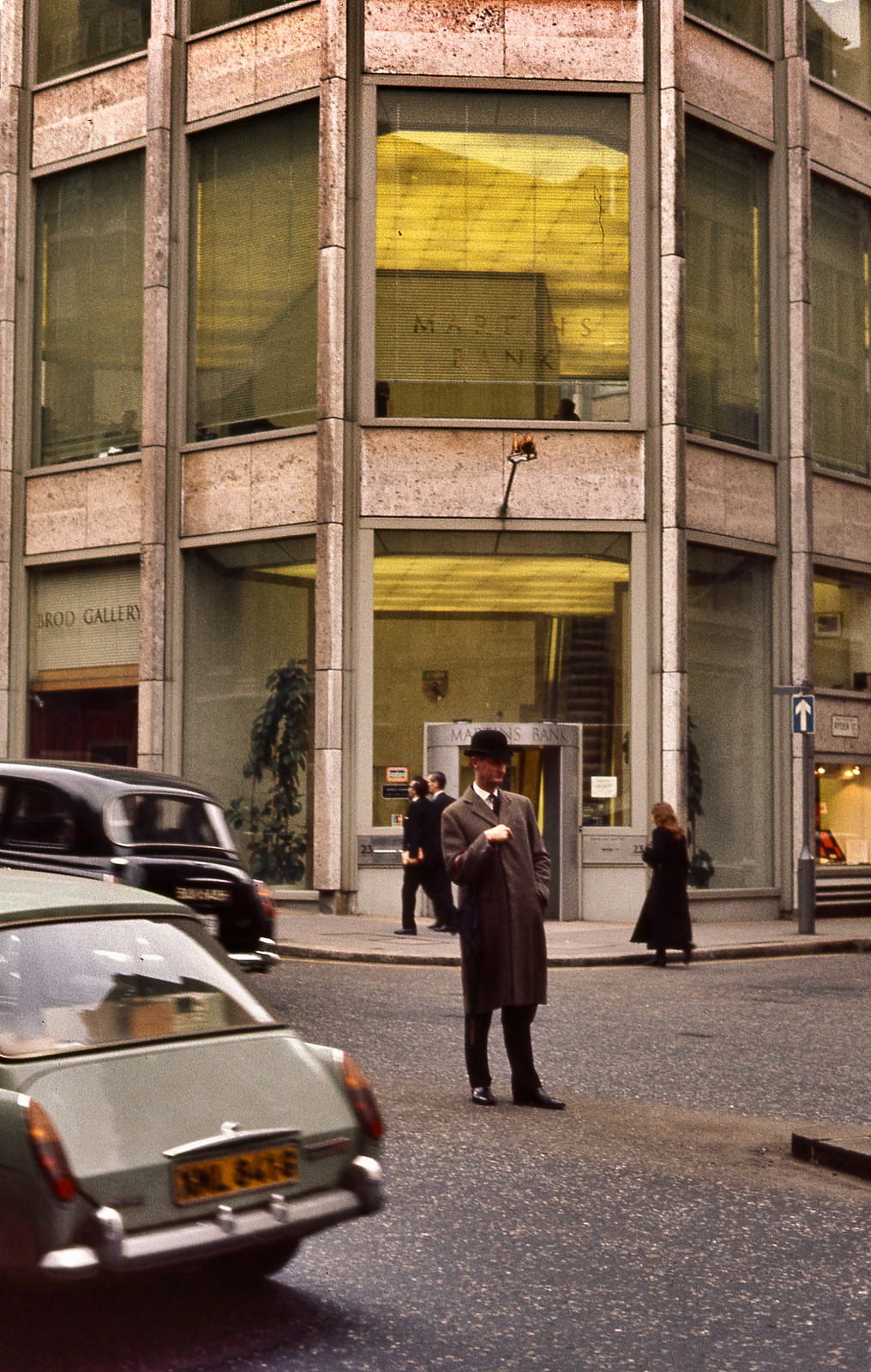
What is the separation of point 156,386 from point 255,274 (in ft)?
6.72

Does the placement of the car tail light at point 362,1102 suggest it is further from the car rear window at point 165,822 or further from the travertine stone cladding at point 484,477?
the travertine stone cladding at point 484,477

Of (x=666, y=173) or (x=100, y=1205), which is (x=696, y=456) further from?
(x=100, y=1205)

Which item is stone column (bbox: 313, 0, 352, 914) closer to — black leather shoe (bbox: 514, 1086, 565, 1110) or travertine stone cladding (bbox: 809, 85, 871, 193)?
travertine stone cladding (bbox: 809, 85, 871, 193)

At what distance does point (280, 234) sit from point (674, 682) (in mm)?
8090

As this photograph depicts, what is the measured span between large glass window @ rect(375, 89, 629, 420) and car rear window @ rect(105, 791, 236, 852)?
11308mm

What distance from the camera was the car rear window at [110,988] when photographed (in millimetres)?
4727

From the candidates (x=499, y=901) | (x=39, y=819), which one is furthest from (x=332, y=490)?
(x=499, y=901)

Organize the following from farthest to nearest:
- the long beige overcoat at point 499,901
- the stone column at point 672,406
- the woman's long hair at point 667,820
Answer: the stone column at point 672,406 < the woman's long hair at point 667,820 < the long beige overcoat at point 499,901

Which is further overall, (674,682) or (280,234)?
(280,234)

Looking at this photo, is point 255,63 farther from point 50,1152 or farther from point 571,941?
point 50,1152

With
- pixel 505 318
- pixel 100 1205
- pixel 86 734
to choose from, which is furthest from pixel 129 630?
pixel 100 1205

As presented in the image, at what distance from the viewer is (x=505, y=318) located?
22578 mm

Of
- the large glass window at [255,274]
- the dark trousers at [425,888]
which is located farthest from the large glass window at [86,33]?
the dark trousers at [425,888]

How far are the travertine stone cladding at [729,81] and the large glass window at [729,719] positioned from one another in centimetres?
610
